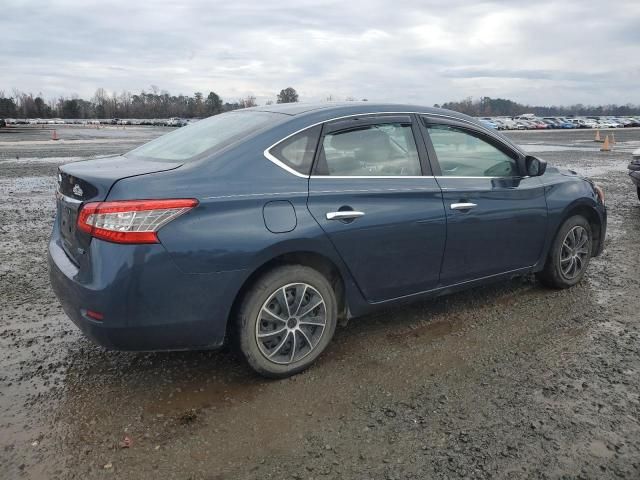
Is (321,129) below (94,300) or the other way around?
the other way around

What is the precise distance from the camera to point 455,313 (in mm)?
4531

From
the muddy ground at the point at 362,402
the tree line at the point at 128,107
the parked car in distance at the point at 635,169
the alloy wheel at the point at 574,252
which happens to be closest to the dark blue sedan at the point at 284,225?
the muddy ground at the point at 362,402

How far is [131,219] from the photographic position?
2.88 m

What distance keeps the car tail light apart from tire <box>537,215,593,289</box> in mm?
3477

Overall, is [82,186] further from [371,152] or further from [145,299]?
[371,152]

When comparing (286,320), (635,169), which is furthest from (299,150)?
(635,169)

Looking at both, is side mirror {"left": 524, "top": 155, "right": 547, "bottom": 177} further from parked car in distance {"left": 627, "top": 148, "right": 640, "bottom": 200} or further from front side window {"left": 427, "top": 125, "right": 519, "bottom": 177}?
parked car in distance {"left": 627, "top": 148, "right": 640, "bottom": 200}

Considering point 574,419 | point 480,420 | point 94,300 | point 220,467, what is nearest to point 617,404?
point 574,419

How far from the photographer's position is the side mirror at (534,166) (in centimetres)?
458

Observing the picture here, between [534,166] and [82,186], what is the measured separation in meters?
3.53

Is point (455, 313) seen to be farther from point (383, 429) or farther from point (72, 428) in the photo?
point (72, 428)

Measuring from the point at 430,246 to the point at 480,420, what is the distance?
132cm

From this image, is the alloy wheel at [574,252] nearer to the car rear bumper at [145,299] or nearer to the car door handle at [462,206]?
the car door handle at [462,206]

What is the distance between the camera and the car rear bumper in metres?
2.88
